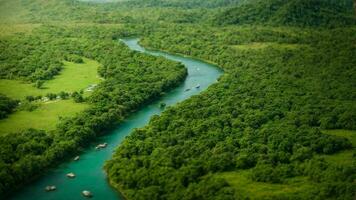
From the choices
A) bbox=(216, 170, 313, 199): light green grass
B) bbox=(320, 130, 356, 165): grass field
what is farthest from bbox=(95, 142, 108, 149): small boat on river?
bbox=(320, 130, 356, 165): grass field

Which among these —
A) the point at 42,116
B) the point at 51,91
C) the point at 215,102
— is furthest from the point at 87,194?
the point at 51,91

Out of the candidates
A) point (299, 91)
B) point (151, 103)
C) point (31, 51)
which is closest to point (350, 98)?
point (299, 91)

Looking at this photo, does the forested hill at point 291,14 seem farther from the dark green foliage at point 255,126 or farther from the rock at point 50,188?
the rock at point 50,188

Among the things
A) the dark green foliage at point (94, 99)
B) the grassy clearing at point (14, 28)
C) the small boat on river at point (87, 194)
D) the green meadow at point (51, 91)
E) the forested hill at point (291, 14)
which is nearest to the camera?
→ the small boat on river at point (87, 194)

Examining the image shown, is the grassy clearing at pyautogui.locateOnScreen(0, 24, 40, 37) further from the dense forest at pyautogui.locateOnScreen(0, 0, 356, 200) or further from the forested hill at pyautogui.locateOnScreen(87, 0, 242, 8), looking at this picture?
the forested hill at pyautogui.locateOnScreen(87, 0, 242, 8)

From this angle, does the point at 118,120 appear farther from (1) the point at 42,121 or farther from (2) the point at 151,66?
(2) the point at 151,66

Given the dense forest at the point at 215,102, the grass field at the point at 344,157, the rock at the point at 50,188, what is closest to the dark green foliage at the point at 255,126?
the dense forest at the point at 215,102
